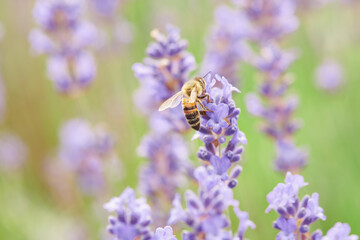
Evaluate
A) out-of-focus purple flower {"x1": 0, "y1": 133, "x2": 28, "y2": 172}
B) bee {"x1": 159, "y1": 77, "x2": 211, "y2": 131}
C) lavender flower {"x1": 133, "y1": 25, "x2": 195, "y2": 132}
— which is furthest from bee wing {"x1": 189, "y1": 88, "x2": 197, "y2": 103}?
out-of-focus purple flower {"x1": 0, "y1": 133, "x2": 28, "y2": 172}

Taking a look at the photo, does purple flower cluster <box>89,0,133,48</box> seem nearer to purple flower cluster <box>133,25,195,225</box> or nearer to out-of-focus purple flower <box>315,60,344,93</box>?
out-of-focus purple flower <box>315,60,344,93</box>

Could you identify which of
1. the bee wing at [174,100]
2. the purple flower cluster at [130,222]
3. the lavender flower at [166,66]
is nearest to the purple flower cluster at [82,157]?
the lavender flower at [166,66]

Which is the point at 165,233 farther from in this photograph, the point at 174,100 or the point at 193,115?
the point at 174,100

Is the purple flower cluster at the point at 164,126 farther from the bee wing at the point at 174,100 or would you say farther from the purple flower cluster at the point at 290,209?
the purple flower cluster at the point at 290,209

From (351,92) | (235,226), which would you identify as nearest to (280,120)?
(235,226)

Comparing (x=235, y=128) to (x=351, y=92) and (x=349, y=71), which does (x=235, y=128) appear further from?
(x=349, y=71)

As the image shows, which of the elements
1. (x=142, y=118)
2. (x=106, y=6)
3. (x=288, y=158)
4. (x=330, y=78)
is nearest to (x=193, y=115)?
(x=288, y=158)
